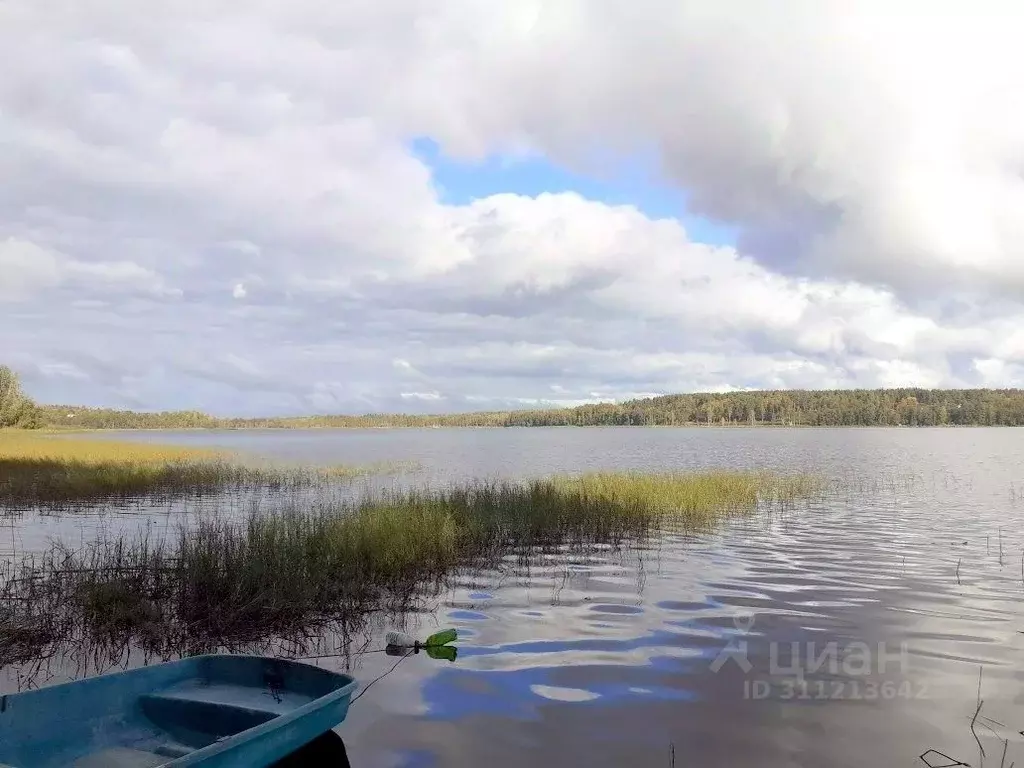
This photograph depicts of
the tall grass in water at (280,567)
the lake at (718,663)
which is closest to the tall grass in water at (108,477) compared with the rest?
the lake at (718,663)

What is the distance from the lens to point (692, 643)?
33.6 feet

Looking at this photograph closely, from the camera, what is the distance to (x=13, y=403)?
89000 millimetres

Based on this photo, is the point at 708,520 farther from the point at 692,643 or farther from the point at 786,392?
the point at 786,392

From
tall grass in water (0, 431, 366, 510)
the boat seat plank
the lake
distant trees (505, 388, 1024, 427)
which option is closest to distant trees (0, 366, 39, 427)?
tall grass in water (0, 431, 366, 510)

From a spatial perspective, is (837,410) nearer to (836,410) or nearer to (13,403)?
(836,410)

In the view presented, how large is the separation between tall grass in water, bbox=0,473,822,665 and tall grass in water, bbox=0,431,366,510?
1118cm

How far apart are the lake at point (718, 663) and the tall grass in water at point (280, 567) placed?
1206mm

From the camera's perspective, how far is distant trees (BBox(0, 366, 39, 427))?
87.8m

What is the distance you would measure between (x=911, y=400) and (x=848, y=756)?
641ft

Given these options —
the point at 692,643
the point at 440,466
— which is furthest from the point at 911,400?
the point at 692,643

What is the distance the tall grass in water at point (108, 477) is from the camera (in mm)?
26188

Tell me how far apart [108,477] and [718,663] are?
26.5m

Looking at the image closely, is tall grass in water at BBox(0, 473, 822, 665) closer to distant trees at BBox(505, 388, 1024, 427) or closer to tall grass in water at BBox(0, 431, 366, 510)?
tall grass in water at BBox(0, 431, 366, 510)

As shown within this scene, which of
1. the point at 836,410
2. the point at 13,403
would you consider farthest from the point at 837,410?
the point at 13,403
